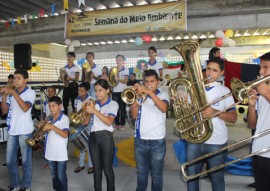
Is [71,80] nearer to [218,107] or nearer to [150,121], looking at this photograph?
[150,121]

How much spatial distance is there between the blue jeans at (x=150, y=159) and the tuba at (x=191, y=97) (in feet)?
1.39

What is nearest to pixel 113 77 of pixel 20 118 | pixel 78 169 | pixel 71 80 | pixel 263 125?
pixel 71 80

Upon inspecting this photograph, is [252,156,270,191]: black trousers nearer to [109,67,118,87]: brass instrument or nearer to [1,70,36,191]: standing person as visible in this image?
[1,70,36,191]: standing person

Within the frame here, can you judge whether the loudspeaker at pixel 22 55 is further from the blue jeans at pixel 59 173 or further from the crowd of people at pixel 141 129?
the blue jeans at pixel 59 173

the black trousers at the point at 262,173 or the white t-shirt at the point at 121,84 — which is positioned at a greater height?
the white t-shirt at the point at 121,84

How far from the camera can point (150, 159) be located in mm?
3086

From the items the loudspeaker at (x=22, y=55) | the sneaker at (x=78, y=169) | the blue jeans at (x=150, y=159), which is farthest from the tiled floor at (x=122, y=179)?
the loudspeaker at (x=22, y=55)

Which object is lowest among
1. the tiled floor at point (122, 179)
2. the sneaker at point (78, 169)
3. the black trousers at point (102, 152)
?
the tiled floor at point (122, 179)

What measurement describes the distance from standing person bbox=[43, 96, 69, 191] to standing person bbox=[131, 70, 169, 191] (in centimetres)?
105

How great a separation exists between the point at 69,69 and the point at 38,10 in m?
3.60

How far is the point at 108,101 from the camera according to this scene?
135 inches

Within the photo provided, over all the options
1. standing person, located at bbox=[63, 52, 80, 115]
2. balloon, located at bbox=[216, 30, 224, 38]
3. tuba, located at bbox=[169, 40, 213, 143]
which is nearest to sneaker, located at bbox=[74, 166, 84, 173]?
standing person, located at bbox=[63, 52, 80, 115]

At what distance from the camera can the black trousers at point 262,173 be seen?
84.3 inches

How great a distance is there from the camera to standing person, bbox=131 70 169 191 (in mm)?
3061
